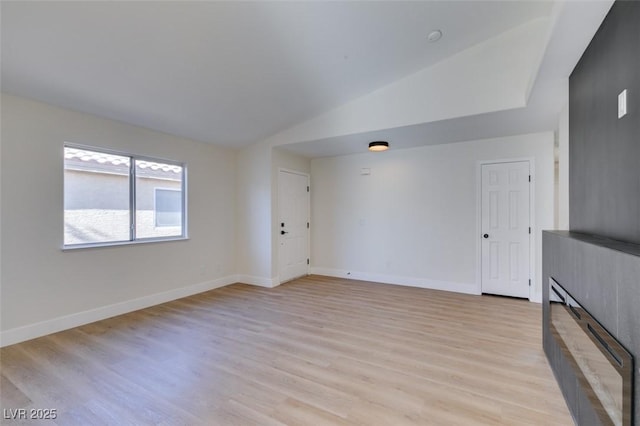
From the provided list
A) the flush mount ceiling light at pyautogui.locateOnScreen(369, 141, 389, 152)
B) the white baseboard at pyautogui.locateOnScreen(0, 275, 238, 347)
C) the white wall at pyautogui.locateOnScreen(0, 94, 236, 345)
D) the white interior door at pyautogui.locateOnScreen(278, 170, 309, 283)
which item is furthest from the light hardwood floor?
the flush mount ceiling light at pyautogui.locateOnScreen(369, 141, 389, 152)

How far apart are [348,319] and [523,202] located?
10.5 ft

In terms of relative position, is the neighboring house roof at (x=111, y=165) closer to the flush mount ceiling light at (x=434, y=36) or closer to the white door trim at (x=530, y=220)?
the flush mount ceiling light at (x=434, y=36)

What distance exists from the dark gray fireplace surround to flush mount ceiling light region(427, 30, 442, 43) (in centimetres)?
226

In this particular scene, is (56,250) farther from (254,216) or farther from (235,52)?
(235,52)

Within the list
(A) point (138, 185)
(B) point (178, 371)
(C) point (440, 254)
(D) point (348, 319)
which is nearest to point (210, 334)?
(B) point (178, 371)

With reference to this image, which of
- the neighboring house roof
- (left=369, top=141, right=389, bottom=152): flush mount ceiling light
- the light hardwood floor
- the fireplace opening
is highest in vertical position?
(left=369, top=141, right=389, bottom=152): flush mount ceiling light

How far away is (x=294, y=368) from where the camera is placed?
241cm

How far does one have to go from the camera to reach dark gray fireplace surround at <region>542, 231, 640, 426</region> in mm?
1119

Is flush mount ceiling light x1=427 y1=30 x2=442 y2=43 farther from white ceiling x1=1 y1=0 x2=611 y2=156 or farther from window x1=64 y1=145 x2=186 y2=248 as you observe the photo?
window x1=64 y1=145 x2=186 y2=248

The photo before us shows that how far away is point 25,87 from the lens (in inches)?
110

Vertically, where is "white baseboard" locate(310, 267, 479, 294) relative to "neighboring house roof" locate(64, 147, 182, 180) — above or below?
below

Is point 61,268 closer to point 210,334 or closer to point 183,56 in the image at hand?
point 210,334

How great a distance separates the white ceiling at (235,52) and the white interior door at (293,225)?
1.76 meters

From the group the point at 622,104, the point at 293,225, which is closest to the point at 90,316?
the point at 293,225
